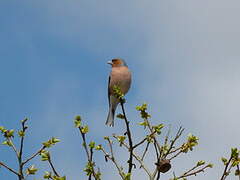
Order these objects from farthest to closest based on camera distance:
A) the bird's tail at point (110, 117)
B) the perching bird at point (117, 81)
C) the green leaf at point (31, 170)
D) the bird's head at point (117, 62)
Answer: the bird's head at point (117, 62)
the bird's tail at point (110, 117)
the perching bird at point (117, 81)
the green leaf at point (31, 170)

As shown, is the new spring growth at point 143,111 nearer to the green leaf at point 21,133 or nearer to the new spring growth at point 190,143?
the new spring growth at point 190,143

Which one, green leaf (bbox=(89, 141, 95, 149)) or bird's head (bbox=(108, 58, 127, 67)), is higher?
bird's head (bbox=(108, 58, 127, 67))

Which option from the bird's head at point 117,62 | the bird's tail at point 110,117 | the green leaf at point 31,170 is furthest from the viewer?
the bird's head at point 117,62

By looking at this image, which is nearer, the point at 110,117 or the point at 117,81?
the point at 117,81

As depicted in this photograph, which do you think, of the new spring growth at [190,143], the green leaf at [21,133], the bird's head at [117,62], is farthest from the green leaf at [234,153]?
the bird's head at [117,62]

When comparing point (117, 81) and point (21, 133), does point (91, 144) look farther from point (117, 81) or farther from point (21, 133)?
point (117, 81)

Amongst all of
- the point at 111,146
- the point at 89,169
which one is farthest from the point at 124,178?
the point at 111,146

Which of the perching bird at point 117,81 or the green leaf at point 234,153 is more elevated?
the perching bird at point 117,81

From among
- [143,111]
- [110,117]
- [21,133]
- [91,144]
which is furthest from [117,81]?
[21,133]

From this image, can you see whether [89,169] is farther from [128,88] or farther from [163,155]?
[128,88]

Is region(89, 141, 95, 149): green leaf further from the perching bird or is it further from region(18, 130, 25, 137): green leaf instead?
the perching bird

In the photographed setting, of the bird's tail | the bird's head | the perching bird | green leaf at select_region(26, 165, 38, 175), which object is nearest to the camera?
green leaf at select_region(26, 165, 38, 175)

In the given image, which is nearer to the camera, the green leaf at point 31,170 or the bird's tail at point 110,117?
the green leaf at point 31,170

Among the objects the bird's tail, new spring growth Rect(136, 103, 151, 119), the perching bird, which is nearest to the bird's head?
the perching bird
